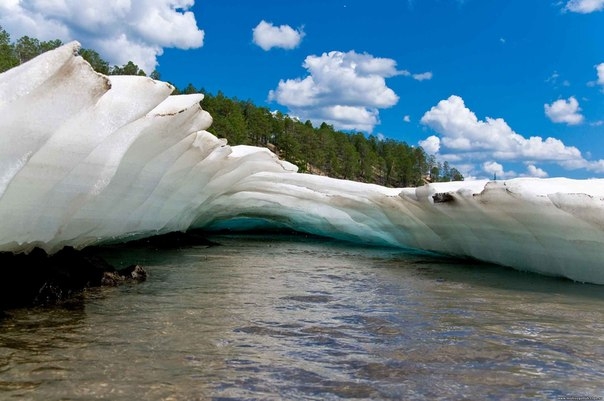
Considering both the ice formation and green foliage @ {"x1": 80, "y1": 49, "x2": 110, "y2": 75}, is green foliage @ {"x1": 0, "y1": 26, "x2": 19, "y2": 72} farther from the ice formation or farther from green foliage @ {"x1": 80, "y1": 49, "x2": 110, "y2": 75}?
the ice formation

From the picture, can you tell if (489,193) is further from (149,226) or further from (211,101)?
(211,101)

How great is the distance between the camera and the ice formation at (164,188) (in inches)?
212

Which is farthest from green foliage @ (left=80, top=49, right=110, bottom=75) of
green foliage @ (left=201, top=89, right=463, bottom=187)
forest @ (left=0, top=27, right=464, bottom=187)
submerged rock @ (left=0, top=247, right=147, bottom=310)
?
submerged rock @ (left=0, top=247, right=147, bottom=310)

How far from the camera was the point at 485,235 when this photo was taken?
1191 cm

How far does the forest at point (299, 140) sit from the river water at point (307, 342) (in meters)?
44.4

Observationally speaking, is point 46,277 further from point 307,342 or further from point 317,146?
point 317,146

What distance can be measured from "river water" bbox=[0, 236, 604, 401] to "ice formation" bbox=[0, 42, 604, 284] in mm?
1037

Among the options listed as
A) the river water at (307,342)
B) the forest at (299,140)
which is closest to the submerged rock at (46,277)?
the river water at (307,342)

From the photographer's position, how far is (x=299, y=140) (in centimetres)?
9719

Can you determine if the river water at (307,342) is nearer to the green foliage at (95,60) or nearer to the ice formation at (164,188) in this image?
the ice formation at (164,188)

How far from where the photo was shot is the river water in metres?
3.89

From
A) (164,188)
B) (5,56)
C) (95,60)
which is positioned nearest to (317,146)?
(95,60)

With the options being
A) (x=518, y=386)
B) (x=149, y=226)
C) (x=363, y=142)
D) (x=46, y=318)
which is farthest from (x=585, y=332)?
(x=363, y=142)

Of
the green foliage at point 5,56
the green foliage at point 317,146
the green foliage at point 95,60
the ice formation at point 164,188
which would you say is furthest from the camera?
the green foliage at point 317,146
